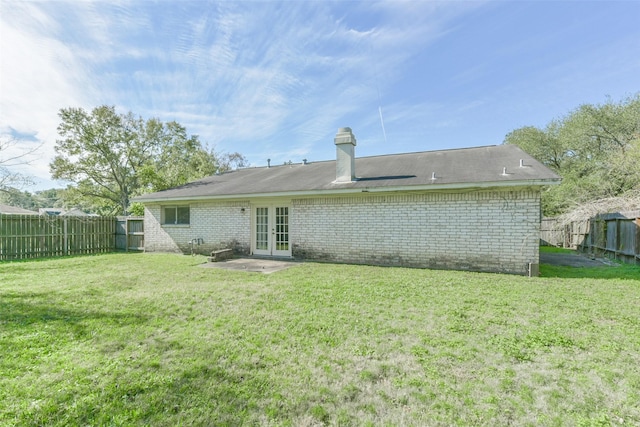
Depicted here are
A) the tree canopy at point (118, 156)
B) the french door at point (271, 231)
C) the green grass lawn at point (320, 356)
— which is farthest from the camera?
the tree canopy at point (118, 156)

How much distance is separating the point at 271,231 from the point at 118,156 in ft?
73.9

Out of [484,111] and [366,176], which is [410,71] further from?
[484,111]

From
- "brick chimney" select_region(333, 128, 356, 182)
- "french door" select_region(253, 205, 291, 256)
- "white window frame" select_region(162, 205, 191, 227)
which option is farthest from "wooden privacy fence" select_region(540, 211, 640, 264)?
"white window frame" select_region(162, 205, 191, 227)

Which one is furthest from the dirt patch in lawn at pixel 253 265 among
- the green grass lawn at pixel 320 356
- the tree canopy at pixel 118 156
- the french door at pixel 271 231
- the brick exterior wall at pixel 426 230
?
the tree canopy at pixel 118 156

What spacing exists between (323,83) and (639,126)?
2063cm

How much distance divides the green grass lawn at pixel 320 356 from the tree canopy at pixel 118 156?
17.4 metres

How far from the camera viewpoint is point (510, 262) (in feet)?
24.5

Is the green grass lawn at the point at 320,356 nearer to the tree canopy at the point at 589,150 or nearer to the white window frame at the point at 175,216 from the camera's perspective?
the white window frame at the point at 175,216

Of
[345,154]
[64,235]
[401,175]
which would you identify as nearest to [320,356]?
[401,175]

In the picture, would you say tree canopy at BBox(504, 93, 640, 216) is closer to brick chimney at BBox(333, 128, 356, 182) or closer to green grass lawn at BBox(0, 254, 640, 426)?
brick chimney at BBox(333, 128, 356, 182)

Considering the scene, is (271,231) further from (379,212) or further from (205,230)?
(379,212)

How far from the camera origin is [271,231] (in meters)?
10.8

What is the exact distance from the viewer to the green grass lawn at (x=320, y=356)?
217 centimetres

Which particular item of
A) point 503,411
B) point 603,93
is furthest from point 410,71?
point 603,93
